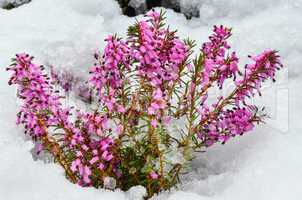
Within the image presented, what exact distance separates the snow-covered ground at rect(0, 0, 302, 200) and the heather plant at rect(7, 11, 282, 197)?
134mm

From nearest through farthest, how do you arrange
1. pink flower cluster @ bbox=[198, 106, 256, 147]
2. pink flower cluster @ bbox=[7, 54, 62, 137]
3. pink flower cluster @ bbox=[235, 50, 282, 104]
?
1. pink flower cluster @ bbox=[7, 54, 62, 137]
2. pink flower cluster @ bbox=[235, 50, 282, 104]
3. pink flower cluster @ bbox=[198, 106, 256, 147]

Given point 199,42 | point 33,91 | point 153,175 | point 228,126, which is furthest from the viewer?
point 199,42

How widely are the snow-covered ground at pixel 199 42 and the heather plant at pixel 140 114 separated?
0.13m

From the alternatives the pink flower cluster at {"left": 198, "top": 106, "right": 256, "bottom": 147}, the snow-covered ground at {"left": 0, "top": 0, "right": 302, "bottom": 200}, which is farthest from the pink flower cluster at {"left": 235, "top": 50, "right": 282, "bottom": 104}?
the snow-covered ground at {"left": 0, "top": 0, "right": 302, "bottom": 200}

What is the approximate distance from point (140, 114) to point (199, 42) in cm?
163

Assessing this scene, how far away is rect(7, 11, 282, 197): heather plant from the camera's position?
2404 millimetres

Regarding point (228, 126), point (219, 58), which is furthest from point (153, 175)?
point (219, 58)

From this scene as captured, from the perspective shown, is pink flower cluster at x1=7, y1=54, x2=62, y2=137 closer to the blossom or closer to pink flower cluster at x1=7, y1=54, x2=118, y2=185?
pink flower cluster at x1=7, y1=54, x2=118, y2=185

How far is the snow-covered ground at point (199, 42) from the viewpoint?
8.16 feet

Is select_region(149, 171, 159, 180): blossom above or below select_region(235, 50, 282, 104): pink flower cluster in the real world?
below

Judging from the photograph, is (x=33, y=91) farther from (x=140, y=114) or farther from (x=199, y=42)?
(x=199, y=42)

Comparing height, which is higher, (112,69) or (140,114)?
(112,69)

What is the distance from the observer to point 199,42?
13.2 feet

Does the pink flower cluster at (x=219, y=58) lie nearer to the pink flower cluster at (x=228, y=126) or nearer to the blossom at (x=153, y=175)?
the pink flower cluster at (x=228, y=126)
